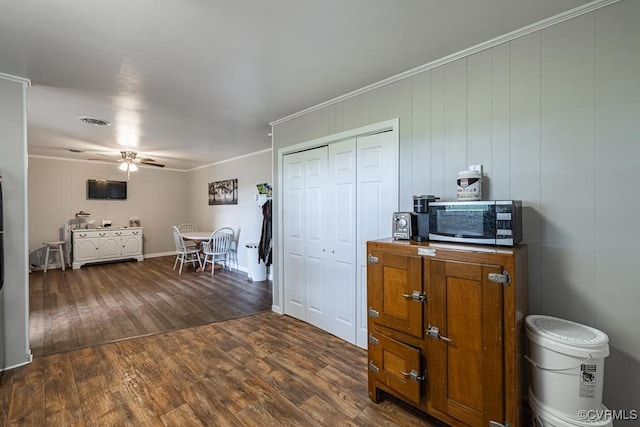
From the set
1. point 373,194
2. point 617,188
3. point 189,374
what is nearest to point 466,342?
point 617,188

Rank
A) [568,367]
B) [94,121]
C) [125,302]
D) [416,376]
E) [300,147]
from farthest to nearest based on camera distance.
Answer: [125,302] < [94,121] < [300,147] < [416,376] < [568,367]

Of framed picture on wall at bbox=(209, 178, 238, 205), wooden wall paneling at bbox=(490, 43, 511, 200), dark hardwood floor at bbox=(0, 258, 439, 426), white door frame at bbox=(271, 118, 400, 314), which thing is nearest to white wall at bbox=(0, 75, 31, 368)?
dark hardwood floor at bbox=(0, 258, 439, 426)

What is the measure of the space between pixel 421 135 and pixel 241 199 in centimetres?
460

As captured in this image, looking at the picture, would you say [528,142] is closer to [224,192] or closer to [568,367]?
[568,367]

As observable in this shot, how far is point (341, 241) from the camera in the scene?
9.41ft

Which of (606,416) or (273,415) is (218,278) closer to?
(273,415)

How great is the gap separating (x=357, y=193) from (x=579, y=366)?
187 cm

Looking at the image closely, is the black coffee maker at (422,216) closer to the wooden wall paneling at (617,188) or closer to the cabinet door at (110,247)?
the wooden wall paneling at (617,188)

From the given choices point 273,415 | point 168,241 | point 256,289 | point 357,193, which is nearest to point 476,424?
point 273,415

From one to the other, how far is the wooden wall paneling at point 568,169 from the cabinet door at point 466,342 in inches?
23.1

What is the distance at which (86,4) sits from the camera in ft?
4.91

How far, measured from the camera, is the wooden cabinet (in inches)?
56.0

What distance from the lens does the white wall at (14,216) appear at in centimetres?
229

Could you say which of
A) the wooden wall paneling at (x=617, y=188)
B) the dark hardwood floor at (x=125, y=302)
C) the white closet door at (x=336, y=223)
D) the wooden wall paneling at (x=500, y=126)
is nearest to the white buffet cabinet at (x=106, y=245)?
the dark hardwood floor at (x=125, y=302)
